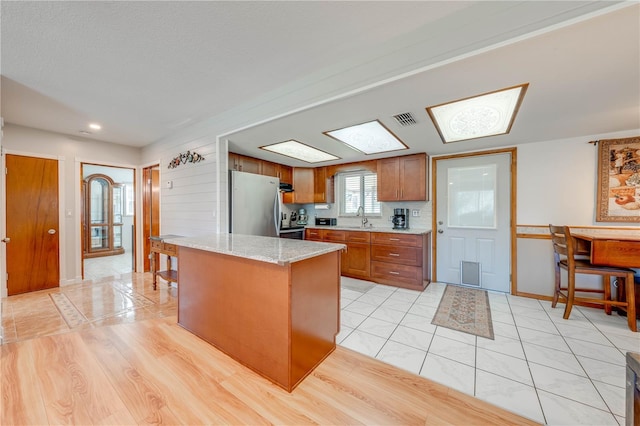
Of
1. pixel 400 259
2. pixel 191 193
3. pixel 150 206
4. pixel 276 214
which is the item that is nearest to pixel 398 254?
pixel 400 259

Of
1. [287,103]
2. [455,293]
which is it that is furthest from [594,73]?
[455,293]

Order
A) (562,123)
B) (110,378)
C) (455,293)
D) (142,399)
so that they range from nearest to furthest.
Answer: (142,399) → (110,378) → (562,123) → (455,293)

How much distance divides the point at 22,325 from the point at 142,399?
2234mm

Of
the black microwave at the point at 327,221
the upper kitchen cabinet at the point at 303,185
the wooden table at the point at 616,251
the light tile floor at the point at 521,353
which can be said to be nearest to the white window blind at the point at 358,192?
the black microwave at the point at 327,221

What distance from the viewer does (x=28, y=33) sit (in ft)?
5.33

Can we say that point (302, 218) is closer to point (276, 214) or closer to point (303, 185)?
point (303, 185)

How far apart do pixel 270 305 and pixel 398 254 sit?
2638 millimetres

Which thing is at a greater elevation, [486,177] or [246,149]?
[246,149]

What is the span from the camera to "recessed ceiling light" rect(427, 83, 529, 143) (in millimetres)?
2033

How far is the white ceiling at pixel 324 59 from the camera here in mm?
Answer: 1396

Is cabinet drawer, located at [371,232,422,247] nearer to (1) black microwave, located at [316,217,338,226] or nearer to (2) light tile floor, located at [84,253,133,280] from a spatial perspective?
(1) black microwave, located at [316,217,338,226]

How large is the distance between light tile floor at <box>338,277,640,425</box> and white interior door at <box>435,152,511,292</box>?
65 cm

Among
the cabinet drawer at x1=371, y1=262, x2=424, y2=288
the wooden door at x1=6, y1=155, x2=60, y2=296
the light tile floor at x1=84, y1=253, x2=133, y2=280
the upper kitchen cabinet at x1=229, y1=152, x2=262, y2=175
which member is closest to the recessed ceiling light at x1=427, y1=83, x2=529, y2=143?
the cabinet drawer at x1=371, y1=262, x2=424, y2=288

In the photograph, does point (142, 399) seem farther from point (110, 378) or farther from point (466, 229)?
point (466, 229)
